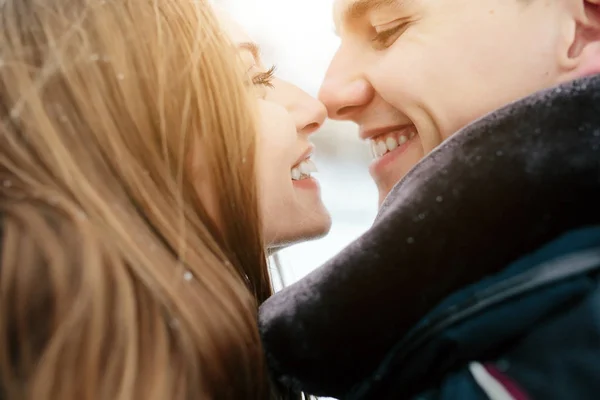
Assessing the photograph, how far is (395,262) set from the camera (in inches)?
16.5

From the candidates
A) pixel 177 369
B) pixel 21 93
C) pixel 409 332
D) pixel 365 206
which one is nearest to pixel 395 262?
pixel 409 332

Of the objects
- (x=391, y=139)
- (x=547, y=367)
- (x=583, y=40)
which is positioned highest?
(x=583, y=40)

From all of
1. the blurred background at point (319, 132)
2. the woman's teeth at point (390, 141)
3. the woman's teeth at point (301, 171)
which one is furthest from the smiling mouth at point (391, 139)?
the blurred background at point (319, 132)

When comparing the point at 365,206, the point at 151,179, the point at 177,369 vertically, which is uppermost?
the point at 151,179

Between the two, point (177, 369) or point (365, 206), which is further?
point (365, 206)

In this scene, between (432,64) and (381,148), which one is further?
(381,148)

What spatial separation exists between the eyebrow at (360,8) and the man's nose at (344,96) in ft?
0.26

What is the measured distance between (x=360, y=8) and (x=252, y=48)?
0.49 feet

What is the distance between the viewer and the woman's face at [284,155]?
2.12 feet

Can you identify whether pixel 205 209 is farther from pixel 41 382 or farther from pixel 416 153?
pixel 416 153

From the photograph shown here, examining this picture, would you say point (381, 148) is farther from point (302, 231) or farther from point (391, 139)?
point (302, 231)

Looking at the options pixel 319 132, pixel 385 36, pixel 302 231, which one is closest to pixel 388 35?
pixel 385 36

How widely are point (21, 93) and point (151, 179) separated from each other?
126 millimetres

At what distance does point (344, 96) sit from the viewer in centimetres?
76
